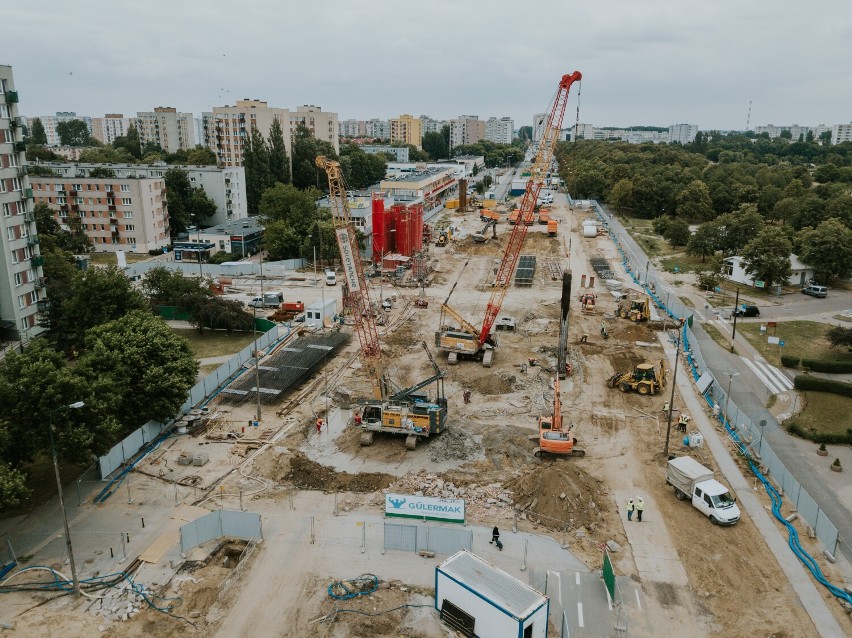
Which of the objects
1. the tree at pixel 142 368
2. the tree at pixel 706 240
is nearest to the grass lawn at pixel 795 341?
the tree at pixel 706 240

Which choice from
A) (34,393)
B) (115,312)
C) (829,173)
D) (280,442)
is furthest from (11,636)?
(829,173)

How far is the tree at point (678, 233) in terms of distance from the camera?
7781cm

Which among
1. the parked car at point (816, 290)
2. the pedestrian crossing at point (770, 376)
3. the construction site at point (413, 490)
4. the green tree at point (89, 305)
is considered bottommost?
the construction site at point (413, 490)

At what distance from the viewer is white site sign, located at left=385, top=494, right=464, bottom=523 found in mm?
22891

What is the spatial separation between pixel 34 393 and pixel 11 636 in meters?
8.07

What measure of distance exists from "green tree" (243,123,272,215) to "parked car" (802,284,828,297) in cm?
7078

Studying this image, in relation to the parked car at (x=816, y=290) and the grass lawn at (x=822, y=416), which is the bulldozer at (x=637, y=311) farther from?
the parked car at (x=816, y=290)

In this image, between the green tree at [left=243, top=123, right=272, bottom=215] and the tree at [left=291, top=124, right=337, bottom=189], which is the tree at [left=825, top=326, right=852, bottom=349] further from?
the tree at [left=291, top=124, right=337, bottom=189]

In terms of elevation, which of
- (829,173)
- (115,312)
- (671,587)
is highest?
(829,173)

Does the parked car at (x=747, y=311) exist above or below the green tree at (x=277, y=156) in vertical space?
below

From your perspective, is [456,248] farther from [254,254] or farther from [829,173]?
[829,173]

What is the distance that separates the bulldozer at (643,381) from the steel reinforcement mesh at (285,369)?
60.4 feet

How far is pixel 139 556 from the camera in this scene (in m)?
21.0

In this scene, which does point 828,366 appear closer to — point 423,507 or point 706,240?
point 423,507
